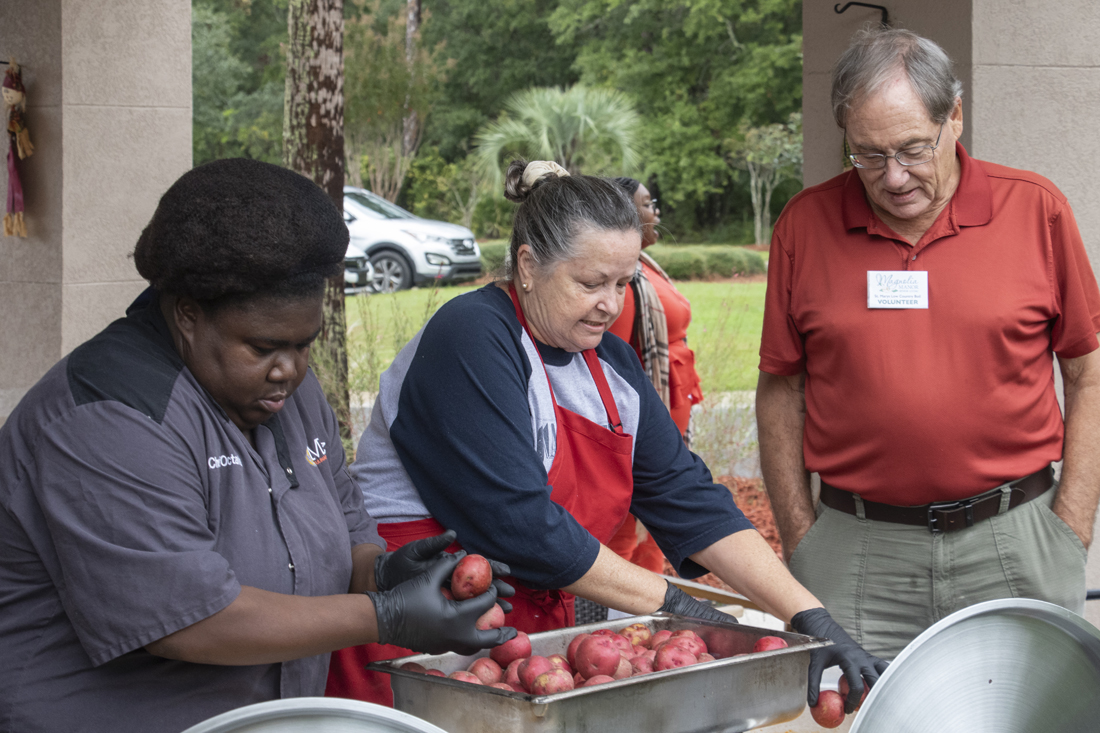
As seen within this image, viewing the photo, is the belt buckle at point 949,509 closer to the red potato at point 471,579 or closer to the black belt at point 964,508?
the black belt at point 964,508

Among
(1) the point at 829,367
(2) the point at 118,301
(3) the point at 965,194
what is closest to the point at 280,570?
(1) the point at 829,367

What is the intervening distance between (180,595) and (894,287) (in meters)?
1.74

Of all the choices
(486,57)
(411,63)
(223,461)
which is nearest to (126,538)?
(223,461)

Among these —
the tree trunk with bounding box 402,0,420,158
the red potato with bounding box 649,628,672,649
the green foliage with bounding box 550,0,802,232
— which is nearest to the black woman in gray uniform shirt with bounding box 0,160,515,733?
the red potato with bounding box 649,628,672,649

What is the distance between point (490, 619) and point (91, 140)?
3.64 meters

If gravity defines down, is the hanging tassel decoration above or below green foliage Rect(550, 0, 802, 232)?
below

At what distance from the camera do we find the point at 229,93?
84.2ft

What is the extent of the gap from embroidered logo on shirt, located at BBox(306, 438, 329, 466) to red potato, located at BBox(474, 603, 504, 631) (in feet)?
1.35

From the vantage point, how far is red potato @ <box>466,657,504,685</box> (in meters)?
1.71

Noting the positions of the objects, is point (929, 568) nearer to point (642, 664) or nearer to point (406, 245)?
point (642, 664)

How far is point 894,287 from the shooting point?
2.47 m

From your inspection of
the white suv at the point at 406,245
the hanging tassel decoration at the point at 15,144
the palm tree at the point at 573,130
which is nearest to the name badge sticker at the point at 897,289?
the hanging tassel decoration at the point at 15,144

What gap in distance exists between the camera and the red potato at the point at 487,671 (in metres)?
1.71

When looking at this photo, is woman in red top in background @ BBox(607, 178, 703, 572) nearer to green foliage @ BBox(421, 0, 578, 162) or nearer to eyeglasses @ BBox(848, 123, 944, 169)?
eyeglasses @ BBox(848, 123, 944, 169)
